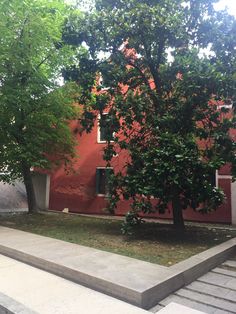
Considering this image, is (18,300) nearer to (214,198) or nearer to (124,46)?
(214,198)

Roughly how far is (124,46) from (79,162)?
839 cm

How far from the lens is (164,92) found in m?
9.99

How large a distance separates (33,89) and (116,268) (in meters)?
8.61

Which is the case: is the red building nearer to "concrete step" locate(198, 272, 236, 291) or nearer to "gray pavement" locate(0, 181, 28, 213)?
"gray pavement" locate(0, 181, 28, 213)

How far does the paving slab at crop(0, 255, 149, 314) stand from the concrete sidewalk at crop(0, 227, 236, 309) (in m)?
0.16

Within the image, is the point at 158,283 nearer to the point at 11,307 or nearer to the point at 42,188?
the point at 11,307

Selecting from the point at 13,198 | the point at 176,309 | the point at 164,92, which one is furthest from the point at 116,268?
A: the point at 13,198

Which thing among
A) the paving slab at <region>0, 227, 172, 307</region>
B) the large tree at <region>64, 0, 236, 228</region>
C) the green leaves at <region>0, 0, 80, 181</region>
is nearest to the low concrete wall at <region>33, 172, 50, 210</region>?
the green leaves at <region>0, 0, 80, 181</region>

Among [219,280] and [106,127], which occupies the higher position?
[106,127]

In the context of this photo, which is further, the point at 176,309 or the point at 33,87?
the point at 33,87

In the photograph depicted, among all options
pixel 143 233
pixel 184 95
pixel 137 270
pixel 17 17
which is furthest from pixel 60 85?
pixel 137 270

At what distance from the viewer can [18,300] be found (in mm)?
4742

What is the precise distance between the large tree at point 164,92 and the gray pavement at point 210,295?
2.39 m

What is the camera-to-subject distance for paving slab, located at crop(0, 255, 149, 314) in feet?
14.3
